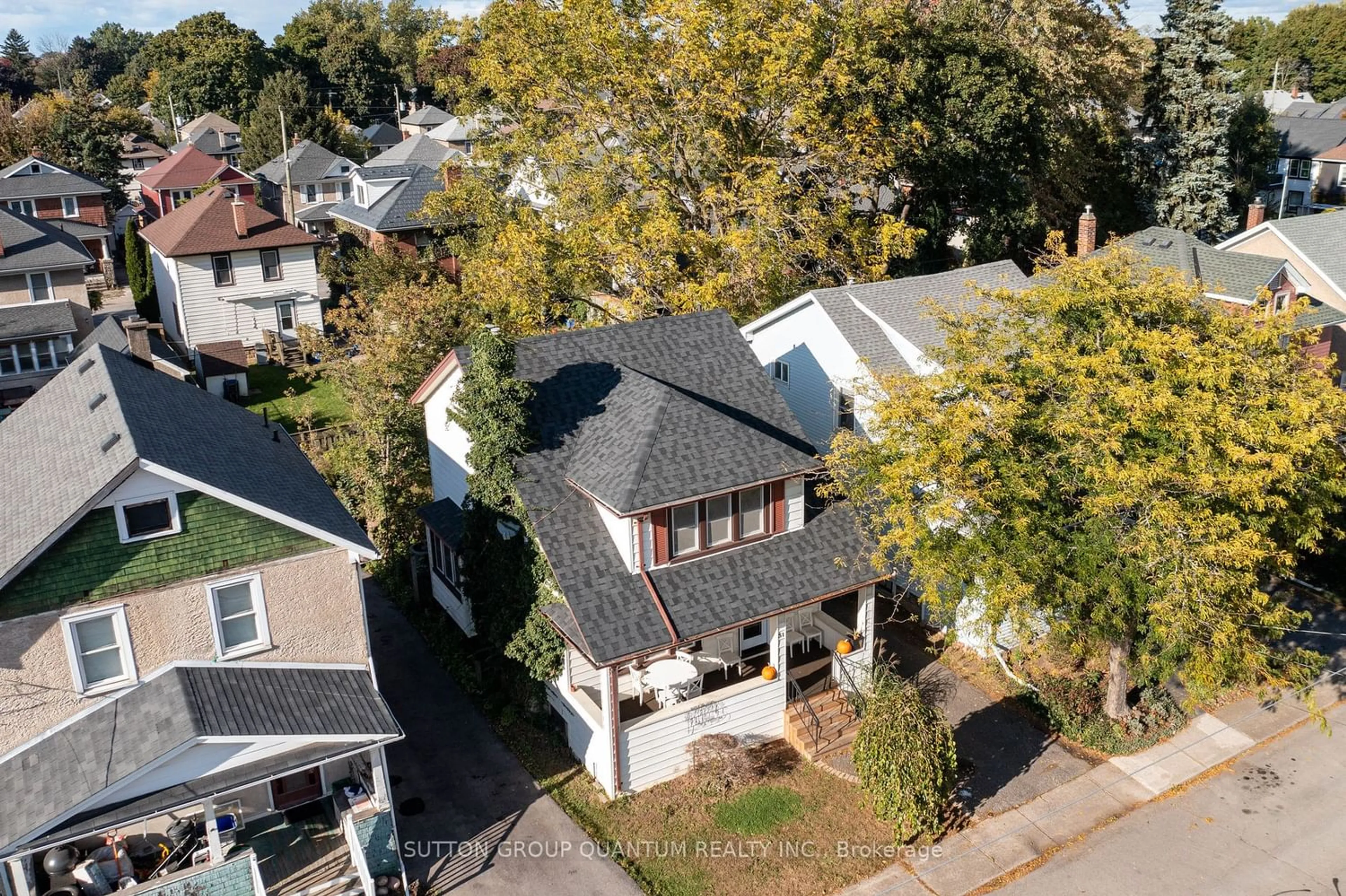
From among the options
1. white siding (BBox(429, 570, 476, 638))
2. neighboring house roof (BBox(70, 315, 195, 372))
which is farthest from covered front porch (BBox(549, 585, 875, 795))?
neighboring house roof (BBox(70, 315, 195, 372))

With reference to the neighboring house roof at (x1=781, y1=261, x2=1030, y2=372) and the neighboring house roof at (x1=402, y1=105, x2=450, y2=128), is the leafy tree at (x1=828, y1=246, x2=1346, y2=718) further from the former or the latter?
the neighboring house roof at (x1=402, y1=105, x2=450, y2=128)

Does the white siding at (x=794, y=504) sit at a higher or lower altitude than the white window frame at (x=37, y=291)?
lower

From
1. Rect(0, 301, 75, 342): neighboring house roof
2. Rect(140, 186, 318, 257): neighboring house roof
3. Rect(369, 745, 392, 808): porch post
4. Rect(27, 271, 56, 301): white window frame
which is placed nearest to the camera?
Rect(369, 745, 392, 808): porch post

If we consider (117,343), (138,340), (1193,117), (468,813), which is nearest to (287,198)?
Result: (117,343)

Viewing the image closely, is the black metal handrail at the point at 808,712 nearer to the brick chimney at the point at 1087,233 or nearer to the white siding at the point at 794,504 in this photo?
the white siding at the point at 794,504

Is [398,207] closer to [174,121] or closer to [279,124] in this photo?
[279,124]

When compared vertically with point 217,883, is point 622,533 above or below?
above

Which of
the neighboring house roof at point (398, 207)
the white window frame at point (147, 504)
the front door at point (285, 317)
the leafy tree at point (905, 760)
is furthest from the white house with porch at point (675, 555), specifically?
the neighboring house roof at point (398, 207)
